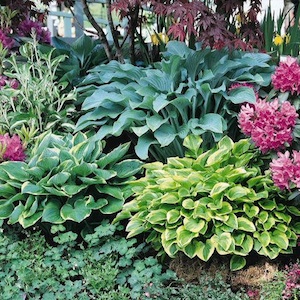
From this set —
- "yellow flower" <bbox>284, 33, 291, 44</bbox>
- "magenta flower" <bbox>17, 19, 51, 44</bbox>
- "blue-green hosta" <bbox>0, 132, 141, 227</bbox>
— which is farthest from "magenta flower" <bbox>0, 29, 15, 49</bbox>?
"yellow flower" <bbox>284, 33, 291, 44</bbox>

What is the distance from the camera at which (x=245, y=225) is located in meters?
2.41

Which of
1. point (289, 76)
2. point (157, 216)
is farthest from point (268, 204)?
point (289, 76)

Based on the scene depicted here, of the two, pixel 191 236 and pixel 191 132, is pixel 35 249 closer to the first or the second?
pixel 191 236

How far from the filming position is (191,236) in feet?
7.79

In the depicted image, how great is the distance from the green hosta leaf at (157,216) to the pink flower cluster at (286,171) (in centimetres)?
60

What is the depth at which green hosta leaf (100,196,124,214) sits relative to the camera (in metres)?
2.72

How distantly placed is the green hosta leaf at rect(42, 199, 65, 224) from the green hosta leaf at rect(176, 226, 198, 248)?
67cm

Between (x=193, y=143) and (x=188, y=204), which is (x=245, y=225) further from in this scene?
(x=193, y=143)

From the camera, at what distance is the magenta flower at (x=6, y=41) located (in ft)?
12.7

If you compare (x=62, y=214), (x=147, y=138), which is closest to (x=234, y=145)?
(x=147, y=138)

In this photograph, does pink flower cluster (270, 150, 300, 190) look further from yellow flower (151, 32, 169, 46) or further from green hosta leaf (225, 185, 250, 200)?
yellow flower (151, 32, 169, 46)

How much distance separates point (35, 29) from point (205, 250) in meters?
2.75

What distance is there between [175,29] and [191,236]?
1.27 meters

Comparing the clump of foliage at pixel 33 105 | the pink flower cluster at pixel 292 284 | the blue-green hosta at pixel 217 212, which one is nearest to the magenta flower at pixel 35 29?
the clump of foliage at pixel 33 105
